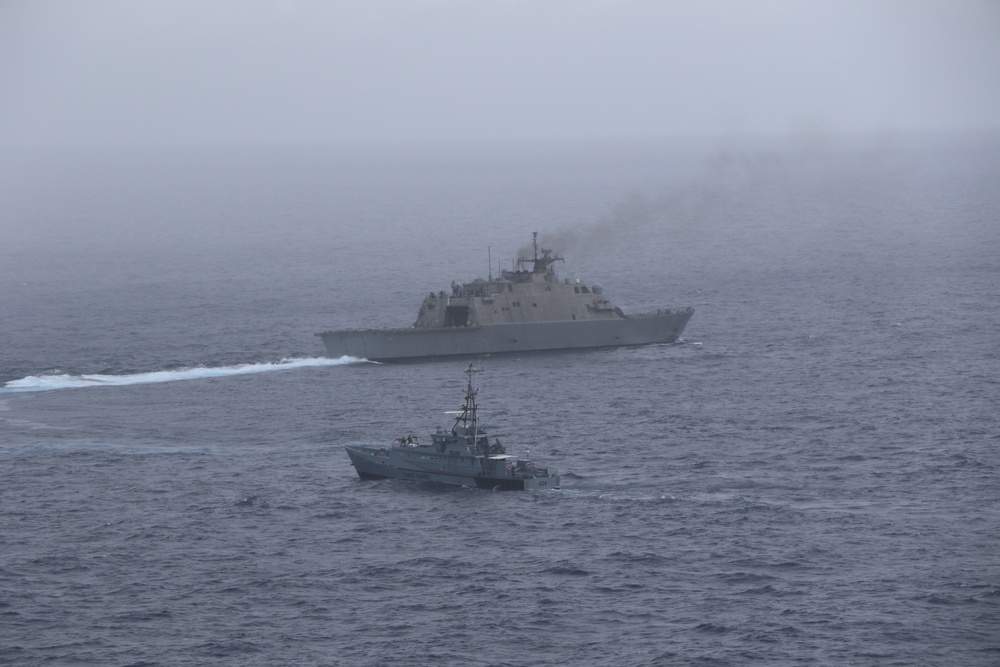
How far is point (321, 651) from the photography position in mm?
42750

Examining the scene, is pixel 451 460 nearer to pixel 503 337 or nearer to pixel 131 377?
pixel 131 377

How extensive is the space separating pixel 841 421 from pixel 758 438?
5599 millimetres

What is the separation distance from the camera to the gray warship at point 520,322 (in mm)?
88562

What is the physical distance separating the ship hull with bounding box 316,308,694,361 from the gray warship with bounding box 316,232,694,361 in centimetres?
6

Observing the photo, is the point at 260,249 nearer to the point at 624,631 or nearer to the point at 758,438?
the point at 758,438

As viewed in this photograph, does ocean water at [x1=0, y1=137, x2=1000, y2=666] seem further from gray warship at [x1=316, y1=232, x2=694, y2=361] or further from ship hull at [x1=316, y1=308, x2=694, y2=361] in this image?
gray warship at [x1=316, y1=232, x2=694, y2=361]

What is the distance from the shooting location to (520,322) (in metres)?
91.9

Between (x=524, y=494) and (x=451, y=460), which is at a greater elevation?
(x=451, y=460)

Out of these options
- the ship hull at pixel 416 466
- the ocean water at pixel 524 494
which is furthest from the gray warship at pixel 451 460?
the ocean water at pixel 524 494

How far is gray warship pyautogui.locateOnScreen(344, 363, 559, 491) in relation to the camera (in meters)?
59.2

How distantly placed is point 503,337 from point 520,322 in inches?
74.6

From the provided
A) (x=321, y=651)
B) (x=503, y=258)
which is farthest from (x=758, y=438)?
(x=503, y=258)

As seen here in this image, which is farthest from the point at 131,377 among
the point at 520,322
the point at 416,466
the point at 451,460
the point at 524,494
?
the point at 524,494

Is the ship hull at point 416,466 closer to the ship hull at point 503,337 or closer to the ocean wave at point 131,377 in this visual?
the ocean wave at point 131,377
